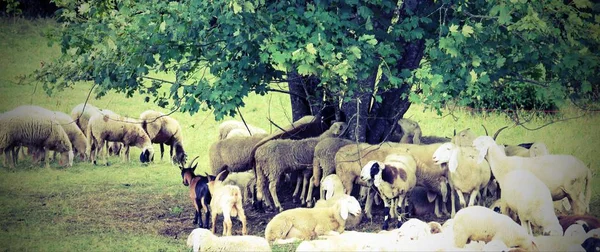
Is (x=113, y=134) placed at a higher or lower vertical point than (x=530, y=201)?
higher

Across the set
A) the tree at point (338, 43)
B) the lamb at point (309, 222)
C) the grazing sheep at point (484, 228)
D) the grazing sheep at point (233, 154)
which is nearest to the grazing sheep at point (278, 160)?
the grazing sheep at point (233, 154)

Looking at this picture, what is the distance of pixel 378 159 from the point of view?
14969 millimetres

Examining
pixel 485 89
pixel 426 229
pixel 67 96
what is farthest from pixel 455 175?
pixel 67 96

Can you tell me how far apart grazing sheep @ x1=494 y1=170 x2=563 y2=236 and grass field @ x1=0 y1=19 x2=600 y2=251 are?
294cm

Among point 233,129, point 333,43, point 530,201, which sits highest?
point 333,43

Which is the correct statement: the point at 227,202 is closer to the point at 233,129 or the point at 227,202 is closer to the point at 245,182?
the point at 245,182

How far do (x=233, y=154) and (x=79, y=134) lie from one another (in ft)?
14.8

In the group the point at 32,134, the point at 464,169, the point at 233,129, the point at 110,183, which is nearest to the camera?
the point at 464,169

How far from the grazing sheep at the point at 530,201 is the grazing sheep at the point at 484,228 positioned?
3.10 feet

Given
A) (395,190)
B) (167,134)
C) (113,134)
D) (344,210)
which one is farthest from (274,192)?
(167,134)

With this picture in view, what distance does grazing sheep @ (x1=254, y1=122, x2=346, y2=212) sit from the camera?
1562 centimetres

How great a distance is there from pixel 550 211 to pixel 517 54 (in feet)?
8.28

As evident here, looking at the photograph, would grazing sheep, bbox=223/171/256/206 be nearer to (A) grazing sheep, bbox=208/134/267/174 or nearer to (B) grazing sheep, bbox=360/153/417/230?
(A) grazing sheep, bbox=208/134/267/174

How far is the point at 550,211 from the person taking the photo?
13.1m
